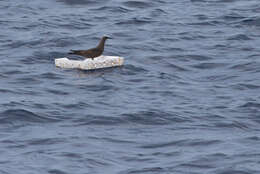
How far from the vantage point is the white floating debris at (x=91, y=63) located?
25.1 meters

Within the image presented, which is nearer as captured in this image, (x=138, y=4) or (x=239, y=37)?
(x=239, y=37)

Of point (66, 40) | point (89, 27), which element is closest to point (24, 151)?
point (66, 40)

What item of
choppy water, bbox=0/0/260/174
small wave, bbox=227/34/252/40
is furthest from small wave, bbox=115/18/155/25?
small wave, bbox=227/34/252/40

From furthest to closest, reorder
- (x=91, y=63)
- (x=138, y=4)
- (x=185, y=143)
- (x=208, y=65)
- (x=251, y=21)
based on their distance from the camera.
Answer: (x=138, y=4), (x=251, y=21), (x=208, y=65), (x=91, y=63), (x=185, y=143)

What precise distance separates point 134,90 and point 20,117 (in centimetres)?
380

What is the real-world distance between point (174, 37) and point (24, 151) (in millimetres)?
12901

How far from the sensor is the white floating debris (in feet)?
82.5

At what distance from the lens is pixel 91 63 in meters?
25.1

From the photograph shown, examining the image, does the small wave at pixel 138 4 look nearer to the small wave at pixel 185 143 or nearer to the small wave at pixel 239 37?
the small wave at pixel 239 37

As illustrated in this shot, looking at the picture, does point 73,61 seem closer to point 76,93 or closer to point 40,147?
point 76,93

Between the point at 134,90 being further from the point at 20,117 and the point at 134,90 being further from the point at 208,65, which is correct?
the point at 20,117

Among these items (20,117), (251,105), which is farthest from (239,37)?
(20,117)

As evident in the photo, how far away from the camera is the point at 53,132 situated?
19969 millimetres

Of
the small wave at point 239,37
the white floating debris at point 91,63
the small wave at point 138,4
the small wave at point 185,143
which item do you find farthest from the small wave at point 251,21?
the small wave at point 185,143
